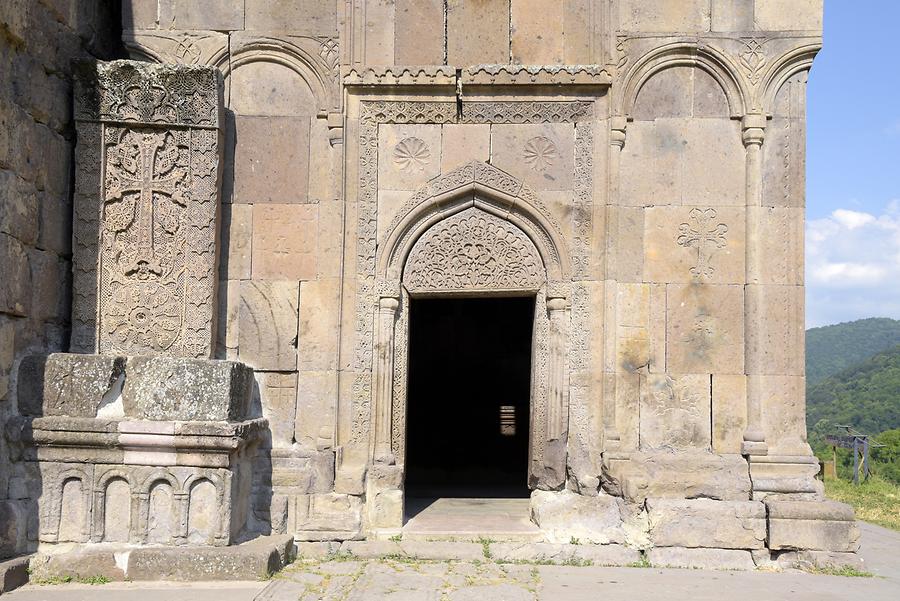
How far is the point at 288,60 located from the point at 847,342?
87.8 metres

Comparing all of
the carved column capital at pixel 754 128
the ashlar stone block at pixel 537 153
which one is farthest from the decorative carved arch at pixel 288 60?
the carved column capital at pixel 754 128

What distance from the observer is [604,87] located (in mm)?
6363

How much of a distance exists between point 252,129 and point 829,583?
5.39 m

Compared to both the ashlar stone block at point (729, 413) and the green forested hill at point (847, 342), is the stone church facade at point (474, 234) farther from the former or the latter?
the green forested hill at point (847, 342)

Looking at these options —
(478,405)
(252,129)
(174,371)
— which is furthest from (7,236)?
(478,405)

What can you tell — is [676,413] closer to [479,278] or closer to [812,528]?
[812,528]

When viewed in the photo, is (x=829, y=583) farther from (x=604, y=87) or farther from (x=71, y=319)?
(x=71, y=319)

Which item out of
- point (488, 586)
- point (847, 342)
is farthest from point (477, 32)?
point (847, 342)

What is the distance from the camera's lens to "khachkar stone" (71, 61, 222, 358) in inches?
236


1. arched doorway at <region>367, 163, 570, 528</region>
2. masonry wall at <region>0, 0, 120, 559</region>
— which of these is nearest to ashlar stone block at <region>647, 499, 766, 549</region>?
arched doorway at <region>367, 163, 570, 528</region>

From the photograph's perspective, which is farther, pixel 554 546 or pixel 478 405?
pixel 478 405

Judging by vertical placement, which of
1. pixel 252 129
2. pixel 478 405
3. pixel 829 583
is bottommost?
pixel 829 583

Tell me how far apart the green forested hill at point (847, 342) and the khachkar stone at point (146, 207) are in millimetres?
71540

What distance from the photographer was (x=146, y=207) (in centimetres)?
605
